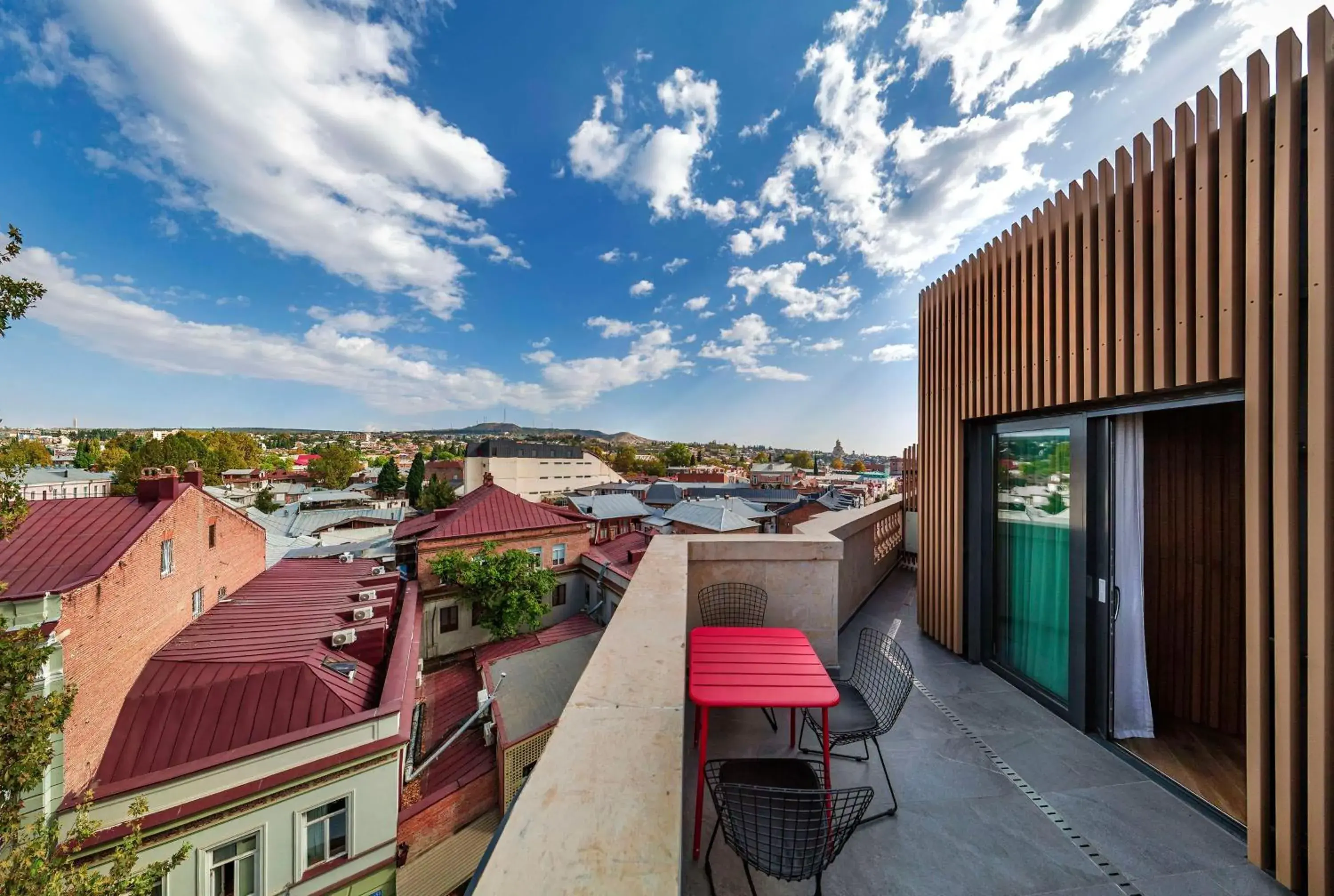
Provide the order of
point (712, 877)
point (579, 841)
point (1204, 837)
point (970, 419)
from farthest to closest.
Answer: point (970, 419) → point (1204, 837) → point (712, 877) → point (579, 841)

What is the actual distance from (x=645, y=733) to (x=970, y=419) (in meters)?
3.93

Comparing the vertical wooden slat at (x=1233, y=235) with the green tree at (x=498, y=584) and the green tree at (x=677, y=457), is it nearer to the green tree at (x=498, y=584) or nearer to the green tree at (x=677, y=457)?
the green tree at (x=498, y=584)

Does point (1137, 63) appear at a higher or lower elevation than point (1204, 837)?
higher

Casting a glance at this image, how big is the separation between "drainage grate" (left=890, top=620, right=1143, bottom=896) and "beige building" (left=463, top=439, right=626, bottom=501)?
129 ft

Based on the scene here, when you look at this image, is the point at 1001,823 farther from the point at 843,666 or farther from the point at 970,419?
the point at 970,419

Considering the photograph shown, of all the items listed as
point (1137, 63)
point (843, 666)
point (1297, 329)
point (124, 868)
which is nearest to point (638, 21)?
point (1137, 63)

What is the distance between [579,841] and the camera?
3.15ft

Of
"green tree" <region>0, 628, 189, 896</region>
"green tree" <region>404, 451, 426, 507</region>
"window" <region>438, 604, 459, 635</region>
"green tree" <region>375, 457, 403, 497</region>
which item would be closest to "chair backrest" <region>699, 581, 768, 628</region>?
"green tree" <region>0, 628, 189, 896</region>

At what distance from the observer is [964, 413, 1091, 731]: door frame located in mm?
2754

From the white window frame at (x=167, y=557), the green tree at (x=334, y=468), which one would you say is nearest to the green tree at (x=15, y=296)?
the white window frame at (x=167, y=557)

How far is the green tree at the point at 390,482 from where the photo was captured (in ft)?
151

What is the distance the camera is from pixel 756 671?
2064 millimetres

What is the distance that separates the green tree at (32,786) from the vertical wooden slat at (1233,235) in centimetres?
957

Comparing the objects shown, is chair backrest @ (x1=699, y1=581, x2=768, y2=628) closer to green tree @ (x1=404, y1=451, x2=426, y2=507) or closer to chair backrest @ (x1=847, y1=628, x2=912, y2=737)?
chair backrest @ (x1=847, y1=628, x2=912, y2=737)
